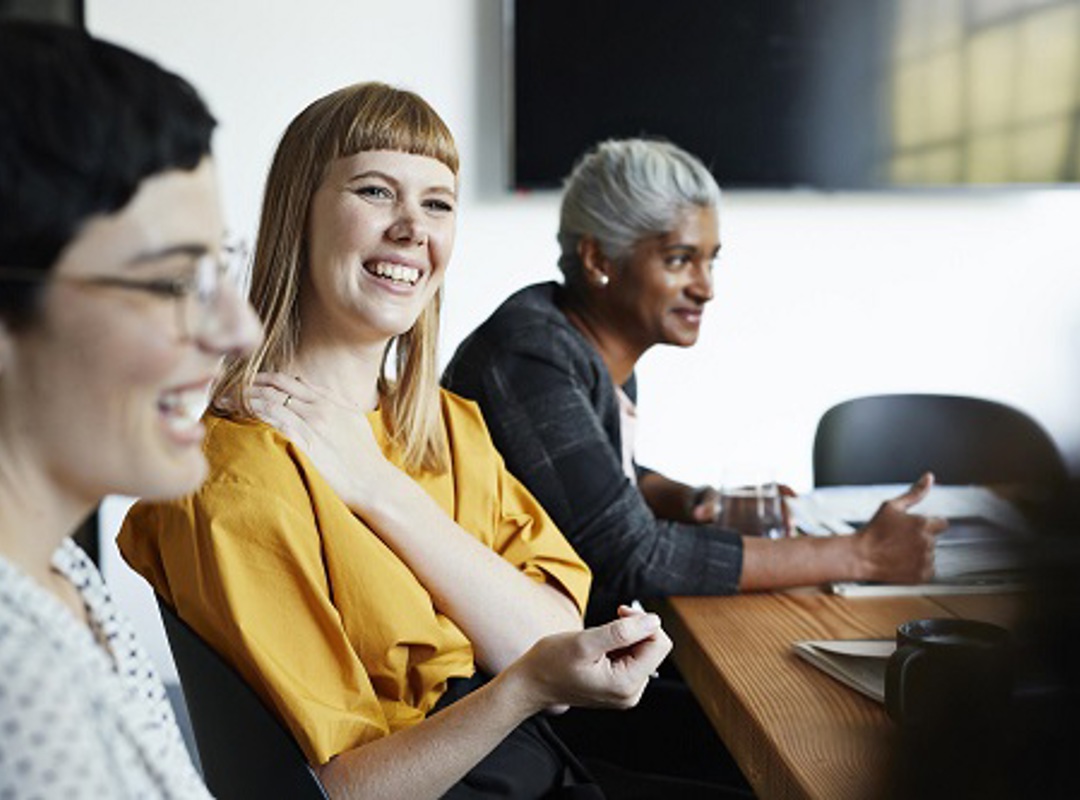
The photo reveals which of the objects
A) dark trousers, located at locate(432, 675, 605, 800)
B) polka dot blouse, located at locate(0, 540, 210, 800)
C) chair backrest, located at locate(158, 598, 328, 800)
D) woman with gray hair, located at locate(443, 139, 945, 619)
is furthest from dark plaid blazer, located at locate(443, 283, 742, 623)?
polka dot blouse, located at locate(0, 540, 210, 800)

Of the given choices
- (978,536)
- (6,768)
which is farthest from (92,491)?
(978,536)

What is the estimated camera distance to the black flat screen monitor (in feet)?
12.9

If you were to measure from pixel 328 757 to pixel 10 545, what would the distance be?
22.5 inches

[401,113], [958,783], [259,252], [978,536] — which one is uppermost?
[401,113]

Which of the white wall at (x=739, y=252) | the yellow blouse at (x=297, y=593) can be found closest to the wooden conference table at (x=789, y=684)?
the yellow blouse at (x=297, y=593)

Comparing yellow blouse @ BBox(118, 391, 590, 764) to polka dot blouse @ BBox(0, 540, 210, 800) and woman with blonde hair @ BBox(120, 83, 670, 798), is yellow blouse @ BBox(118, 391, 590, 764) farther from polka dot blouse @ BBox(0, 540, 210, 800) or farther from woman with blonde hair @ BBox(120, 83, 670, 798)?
polka dot blouse @ BBox(0, 540, 210, 800)

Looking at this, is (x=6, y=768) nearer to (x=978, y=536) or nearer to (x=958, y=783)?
(x=958, y=783)

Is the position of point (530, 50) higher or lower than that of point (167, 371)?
higher

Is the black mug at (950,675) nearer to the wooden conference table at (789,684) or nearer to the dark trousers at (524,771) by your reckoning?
the wooden conference table at (789,684)

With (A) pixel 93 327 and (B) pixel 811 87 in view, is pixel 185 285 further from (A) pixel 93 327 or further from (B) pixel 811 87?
(B) pixel 811 87

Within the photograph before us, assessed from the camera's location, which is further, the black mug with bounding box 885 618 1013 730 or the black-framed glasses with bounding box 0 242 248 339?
the black-framed glasses with bounding box 0 242 248 339

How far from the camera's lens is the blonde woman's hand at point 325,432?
1.62 meters

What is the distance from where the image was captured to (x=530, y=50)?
3910 mm

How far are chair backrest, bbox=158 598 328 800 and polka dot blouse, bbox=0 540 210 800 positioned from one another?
399mm
